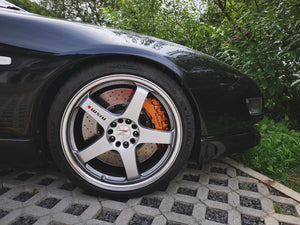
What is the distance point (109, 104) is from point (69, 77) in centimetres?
28

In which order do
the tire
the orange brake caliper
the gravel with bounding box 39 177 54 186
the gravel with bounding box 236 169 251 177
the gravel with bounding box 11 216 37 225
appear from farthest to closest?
1. the gravel with bounding box 236 169 251 177
2. the gravel with bounding box 39 177 54 186
3. the orange brake caliper
4. the tire
5. the gravel with bounding box 11 216 37 225

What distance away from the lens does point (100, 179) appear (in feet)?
4.05

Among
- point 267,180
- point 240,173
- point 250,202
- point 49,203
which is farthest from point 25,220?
point 267,180

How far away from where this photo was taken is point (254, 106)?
4.51ft

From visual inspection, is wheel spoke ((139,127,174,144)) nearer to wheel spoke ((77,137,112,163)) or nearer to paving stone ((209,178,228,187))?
wheel spoke ((77,137,112,163))

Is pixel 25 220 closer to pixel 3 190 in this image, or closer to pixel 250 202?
pixel 3 190

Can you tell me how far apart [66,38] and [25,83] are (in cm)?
33

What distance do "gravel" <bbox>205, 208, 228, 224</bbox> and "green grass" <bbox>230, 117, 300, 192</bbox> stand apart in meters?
0.64

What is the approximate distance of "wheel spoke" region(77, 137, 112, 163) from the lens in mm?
1206

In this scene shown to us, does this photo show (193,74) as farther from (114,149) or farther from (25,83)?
(25,83)

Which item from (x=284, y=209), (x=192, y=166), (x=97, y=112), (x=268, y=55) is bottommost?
(x=284, y=209)

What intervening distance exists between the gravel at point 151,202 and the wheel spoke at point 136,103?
496 mm

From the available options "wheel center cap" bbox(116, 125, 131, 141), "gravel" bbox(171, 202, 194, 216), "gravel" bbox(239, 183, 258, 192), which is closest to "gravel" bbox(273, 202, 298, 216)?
"gravel" bbox(239, 183, 258, 192)

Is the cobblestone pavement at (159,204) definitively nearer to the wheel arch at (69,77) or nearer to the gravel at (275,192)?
the gravel at (275,192)
